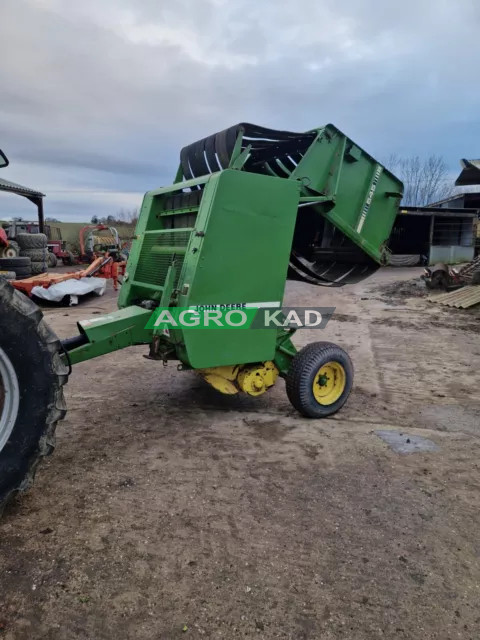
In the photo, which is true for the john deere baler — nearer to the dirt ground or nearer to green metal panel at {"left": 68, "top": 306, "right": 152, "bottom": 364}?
green metal panel at {"left": 68, "top": 306, "right": 152, "bottom": 364}

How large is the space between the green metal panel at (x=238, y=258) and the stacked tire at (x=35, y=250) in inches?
407

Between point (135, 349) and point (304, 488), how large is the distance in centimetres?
403

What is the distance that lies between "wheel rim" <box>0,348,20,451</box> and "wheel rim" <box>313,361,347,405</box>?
7.98ft

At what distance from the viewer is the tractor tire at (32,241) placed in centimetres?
1224

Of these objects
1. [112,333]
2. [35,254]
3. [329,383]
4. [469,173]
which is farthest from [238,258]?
[35,254]

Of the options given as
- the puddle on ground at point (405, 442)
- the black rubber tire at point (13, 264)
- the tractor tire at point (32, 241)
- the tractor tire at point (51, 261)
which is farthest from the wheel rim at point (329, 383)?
the tractor tire at point (51, 261)

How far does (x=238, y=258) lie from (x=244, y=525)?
186cm

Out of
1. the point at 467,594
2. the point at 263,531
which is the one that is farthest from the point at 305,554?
the point at 467,594

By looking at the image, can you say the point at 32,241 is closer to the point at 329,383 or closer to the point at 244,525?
the point at 329,383

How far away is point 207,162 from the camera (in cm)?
406

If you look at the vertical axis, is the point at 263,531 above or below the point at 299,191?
below

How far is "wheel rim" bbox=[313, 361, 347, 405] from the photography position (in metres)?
4.04

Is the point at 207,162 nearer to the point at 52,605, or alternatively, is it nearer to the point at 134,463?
the point at 134,463

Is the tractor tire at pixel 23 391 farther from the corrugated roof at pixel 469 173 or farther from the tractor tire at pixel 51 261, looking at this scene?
the tractor tire at pixel 51 261
